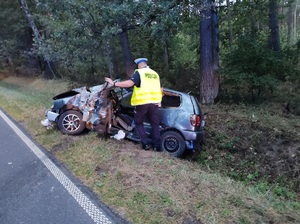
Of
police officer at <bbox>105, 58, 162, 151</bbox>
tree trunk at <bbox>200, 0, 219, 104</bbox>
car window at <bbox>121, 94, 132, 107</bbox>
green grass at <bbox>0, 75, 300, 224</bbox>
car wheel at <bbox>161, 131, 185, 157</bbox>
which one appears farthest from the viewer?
tree trunk at <bbox>200, 0, 219, 104</bbox>

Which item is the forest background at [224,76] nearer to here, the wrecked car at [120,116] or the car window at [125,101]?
the wrecked car at [120,116]

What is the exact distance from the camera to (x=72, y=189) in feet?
14.0

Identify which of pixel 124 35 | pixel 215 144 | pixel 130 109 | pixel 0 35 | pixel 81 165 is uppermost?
pixel 0 35

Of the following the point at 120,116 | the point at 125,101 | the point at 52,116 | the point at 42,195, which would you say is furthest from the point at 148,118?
the point at 42,195

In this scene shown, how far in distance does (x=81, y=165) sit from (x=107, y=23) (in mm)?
6083

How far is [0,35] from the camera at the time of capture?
73.4ft

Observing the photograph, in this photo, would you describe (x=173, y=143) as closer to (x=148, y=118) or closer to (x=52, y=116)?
(x=148, y=118)

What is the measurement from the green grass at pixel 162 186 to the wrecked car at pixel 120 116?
0.33 metres

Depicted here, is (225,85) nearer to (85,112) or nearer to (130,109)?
(130,109)

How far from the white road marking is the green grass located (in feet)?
0.62

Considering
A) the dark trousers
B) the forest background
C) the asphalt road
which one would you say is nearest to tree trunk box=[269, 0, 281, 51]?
the forest background

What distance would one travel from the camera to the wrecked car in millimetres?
6453

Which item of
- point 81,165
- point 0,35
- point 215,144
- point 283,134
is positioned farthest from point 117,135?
point 0,35

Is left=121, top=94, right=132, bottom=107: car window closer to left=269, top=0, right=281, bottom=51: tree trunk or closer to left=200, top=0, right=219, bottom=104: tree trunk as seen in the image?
left=200, top=0, right=219, bottom=104: tree trunk
